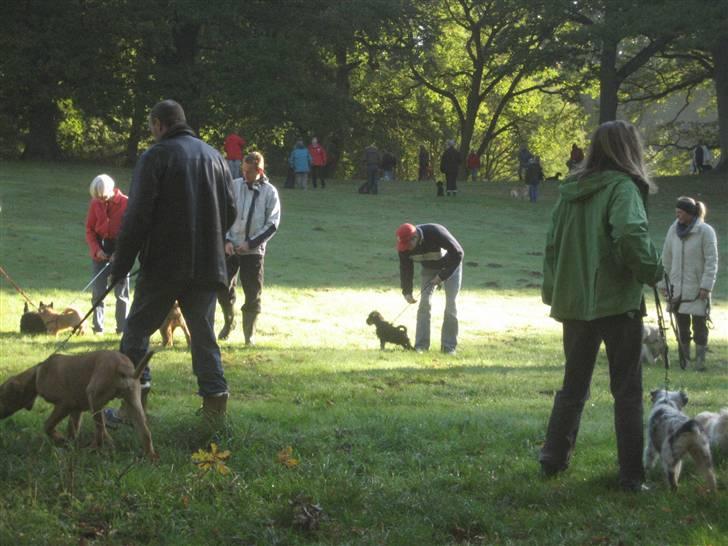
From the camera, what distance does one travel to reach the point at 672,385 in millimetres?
12312

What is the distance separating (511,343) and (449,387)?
5.39 m

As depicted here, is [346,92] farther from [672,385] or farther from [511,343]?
[672,385]

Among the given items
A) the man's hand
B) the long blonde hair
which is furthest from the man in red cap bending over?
the long blonde hair

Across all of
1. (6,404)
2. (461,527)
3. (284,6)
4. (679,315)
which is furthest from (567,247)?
(284,6)

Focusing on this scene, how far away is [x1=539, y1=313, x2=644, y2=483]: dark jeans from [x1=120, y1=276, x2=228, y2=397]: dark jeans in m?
2.20

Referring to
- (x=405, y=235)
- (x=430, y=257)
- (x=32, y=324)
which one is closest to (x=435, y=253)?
(x=430, y=257)

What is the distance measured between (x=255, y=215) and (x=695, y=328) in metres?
5.90

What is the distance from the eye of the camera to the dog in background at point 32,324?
13.6 metres

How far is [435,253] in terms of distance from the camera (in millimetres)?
13648

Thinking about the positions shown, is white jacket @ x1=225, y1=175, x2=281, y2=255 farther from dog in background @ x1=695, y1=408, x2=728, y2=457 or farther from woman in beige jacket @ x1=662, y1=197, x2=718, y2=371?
dog in background @ x1=695, y1=408, x2=728, y2=457

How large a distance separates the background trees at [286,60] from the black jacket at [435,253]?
946 inches

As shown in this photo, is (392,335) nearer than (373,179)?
Yes

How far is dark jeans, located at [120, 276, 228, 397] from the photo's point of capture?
709 centimetres

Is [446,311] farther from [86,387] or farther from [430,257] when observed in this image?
[86,387]
